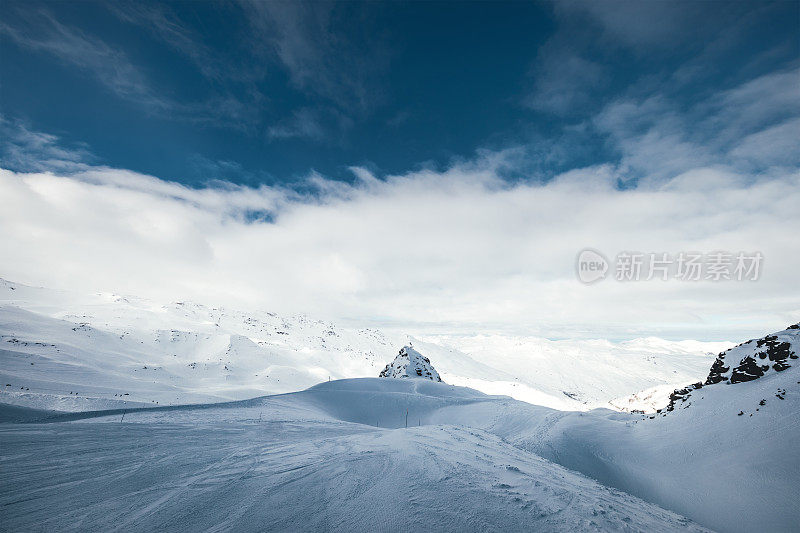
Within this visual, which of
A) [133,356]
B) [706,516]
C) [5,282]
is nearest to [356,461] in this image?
[706,516]

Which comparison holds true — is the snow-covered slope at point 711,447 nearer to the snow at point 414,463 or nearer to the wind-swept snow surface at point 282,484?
the snow at point 414,463

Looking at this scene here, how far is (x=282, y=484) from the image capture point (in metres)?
5.95

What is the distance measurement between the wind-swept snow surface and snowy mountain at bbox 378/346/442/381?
23.0 meters

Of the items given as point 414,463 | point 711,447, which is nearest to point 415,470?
point 414,463

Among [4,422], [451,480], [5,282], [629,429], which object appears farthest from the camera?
[5,282]

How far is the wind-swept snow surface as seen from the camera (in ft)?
15.8

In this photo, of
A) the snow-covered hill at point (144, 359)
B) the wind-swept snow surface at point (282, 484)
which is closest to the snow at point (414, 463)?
the wind-swept snow surface at point (282, 484)

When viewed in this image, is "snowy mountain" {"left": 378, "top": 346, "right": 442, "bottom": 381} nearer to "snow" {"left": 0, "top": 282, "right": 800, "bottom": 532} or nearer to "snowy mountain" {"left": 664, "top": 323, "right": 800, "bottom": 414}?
"snow" {"left": 0, "top": 282, "right": 800, "bottom": 532}

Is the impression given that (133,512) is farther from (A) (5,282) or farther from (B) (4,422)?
(A) (5,282)

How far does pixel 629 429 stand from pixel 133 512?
14.4 m

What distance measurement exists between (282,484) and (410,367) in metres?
27.8

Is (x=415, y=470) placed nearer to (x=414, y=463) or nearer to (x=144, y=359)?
(x=414, y=463)

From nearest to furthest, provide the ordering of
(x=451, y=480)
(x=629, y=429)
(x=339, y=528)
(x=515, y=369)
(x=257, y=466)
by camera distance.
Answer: (x=339, y=528)
(x=451, y=480)
(x=257, y=466)
(x=629, y=429)
(x=515, y=369)

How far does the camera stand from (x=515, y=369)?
161750mm
